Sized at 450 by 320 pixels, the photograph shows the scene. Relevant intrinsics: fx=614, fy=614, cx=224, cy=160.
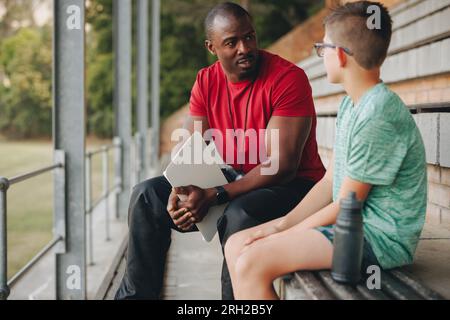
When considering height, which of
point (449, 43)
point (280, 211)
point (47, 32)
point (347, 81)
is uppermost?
point (47, 32)

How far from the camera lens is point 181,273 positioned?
3.71m

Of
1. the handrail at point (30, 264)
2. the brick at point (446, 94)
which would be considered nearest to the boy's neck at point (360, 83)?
the brick at point (446, 94)

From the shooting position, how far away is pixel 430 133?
303cm

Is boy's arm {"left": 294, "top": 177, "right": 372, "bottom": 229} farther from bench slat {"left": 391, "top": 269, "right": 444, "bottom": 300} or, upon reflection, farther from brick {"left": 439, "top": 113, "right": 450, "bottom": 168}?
brick {"left": 439, "top": 113, "right": 450, "bottom": 168}

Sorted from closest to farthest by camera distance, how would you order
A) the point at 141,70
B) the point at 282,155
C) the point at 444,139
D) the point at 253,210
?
the point at 253,210, the point at 282,155, the point at 444,139, the point at 141,70

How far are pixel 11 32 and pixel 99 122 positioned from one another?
11.1 m

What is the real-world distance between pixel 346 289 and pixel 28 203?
46.3ft

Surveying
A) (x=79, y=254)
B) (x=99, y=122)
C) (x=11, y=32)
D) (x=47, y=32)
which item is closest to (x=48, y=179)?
(x=99, y=122)

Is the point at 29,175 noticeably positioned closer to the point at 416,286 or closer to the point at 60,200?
the point at 60,200

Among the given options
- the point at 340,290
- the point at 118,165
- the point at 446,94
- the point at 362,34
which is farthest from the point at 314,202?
the point at 118,165

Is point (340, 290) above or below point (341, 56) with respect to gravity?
below

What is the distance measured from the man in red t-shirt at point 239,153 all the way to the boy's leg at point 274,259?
39 centimetres

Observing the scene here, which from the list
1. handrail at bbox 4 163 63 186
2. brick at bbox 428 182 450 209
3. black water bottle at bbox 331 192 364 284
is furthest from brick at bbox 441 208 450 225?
handrail at bbox 4 163 63 186
